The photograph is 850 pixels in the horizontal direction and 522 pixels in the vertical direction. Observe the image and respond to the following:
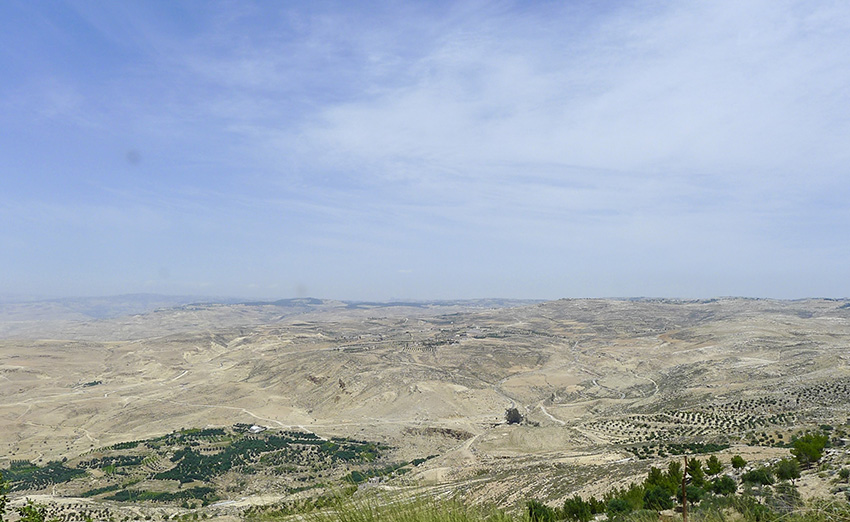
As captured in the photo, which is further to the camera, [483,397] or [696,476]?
[483,397]

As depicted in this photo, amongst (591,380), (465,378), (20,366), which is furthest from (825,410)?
(20,366)

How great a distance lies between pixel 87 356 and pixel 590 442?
114063mm

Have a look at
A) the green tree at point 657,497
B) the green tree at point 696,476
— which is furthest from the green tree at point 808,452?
the green tree at point 657,497

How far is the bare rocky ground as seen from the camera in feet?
88.9

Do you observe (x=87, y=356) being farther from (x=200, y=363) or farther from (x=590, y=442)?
(x=590, y=442)

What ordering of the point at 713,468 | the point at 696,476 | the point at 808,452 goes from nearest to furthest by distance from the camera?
the point at 696,476, the point at 808,452, the point at 713,468

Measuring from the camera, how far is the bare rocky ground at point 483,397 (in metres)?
27.1

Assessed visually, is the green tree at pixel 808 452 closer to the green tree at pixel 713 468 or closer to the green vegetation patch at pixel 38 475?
the green tree at pixel 713 468

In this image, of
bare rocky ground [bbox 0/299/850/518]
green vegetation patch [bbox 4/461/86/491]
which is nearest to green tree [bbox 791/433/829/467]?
bare rocky ground [bbox 0/299/850/518]

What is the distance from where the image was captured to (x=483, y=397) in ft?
200

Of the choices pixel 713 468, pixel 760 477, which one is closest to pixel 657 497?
pixel 760 477

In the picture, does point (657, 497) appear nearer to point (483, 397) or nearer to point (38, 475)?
point (38, 475)

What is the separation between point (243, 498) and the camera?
105 ft

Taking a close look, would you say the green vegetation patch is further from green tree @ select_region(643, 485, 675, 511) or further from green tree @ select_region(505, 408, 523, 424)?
green tree @ select_region(643, 485, 675, 511)
